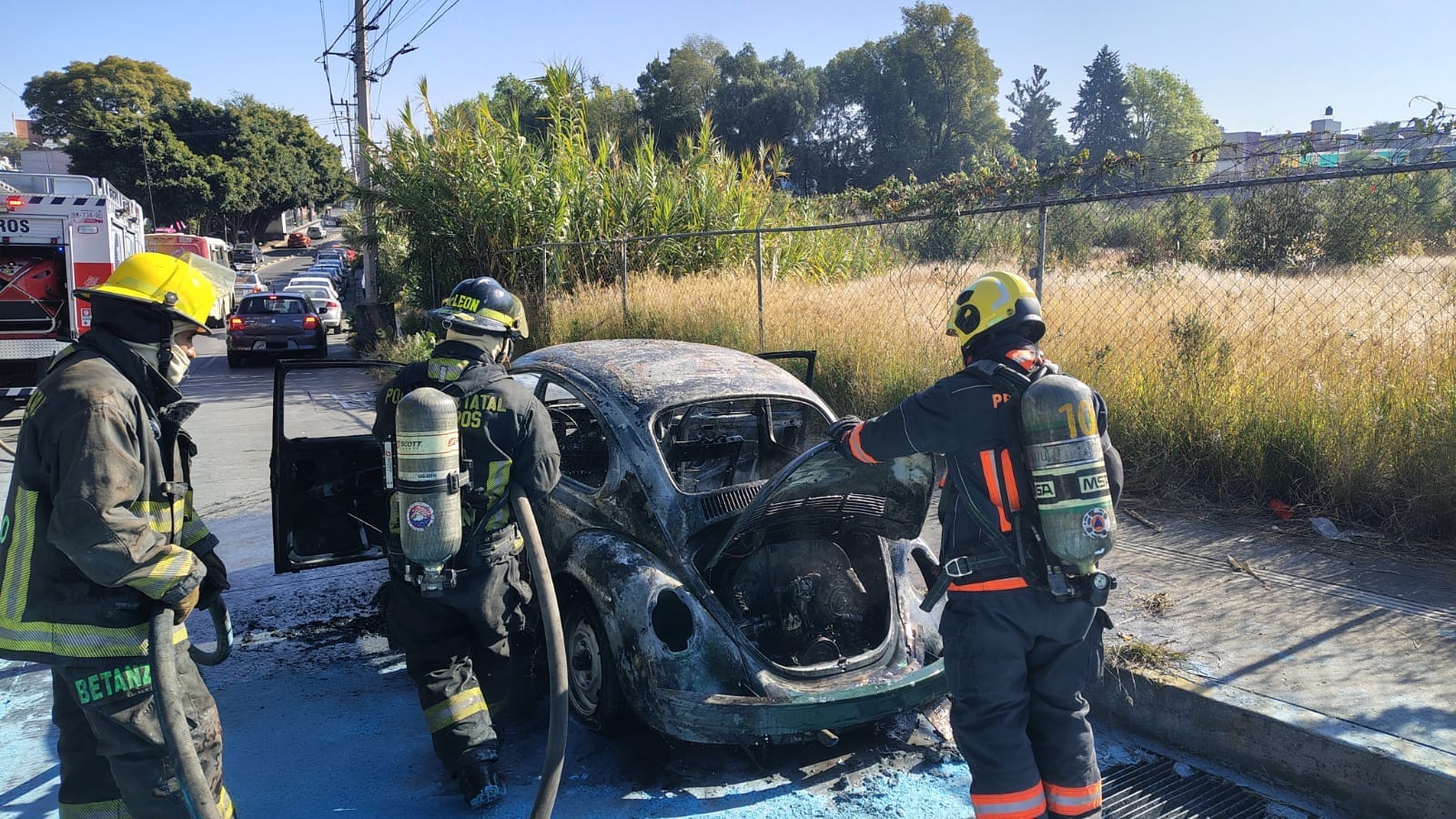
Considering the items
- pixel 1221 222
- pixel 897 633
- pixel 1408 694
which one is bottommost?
pixel 1408 694

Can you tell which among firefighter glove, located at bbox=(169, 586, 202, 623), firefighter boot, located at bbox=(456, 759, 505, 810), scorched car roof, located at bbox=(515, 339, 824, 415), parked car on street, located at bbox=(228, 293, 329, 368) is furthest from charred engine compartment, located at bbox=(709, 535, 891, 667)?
parked car on street, located at bbox=(228, 293, 329, 368)

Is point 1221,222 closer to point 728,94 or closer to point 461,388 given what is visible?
point 461,388

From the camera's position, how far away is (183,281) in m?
2.62

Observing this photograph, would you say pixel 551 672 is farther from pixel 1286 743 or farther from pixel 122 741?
pixel 1286 743

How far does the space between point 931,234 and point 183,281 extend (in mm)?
6603

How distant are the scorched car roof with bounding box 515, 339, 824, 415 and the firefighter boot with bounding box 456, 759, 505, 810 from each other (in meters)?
1.51

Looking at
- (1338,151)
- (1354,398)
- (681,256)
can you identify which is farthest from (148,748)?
(681,256)

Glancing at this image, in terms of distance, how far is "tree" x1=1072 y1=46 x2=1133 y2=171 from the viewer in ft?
259

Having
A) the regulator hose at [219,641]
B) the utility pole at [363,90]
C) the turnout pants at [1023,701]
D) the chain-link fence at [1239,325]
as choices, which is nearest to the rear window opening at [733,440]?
the turnout pants at [1023,701]

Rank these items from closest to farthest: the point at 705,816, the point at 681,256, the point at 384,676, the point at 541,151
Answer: the point at 705,816
the point at 384,676
the point at 681,256
the point at 541,151

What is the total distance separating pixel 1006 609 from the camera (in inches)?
102

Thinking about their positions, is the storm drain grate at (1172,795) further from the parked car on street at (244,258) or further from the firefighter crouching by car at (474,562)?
the parked car on street at (244,258)

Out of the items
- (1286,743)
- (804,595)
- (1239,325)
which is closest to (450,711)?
(804,595)

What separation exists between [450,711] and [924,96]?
61.3 meters
